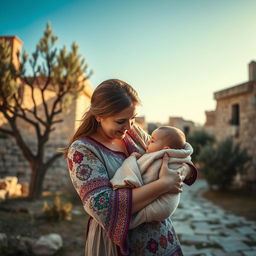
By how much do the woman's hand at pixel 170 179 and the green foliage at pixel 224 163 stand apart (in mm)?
9568

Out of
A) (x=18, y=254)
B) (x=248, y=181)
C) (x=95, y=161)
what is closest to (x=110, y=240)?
(x=95, y=161)

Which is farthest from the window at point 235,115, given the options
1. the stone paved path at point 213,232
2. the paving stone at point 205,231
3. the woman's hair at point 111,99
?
the woman's hair at point 111,99

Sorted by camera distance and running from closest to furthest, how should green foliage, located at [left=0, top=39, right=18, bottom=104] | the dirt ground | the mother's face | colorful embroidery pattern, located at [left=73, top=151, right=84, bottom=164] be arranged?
colorful embroidery pattern, located at [left=73, top=151, right=84, bottom=164]
the mother's face
the dirt ground
green foliage, located at [left=0, top=39, right=18, bottom=104]

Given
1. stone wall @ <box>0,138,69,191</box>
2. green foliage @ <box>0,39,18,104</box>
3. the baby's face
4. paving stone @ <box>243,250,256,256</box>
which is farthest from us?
stone wall @ <box>0,138,69,191</box>

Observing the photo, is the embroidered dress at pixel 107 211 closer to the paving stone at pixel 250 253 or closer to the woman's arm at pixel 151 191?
the woman's arm at pixel 151 191

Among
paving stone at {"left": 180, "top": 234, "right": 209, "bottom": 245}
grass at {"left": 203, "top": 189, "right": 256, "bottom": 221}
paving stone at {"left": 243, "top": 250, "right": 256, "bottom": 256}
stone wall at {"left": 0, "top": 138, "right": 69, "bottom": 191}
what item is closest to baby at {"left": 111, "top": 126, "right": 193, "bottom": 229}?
paving stone at {"left": 243, "top": 250, "right": 256, "bottom": 256}

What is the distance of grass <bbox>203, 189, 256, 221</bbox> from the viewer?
7.29 m

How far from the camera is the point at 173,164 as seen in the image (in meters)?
1.49

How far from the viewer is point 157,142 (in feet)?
5.34

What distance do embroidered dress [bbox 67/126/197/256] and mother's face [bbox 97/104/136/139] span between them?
0.13m

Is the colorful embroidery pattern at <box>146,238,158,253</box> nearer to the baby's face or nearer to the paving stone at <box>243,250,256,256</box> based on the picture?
the baby's face

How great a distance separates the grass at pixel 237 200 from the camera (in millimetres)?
7292

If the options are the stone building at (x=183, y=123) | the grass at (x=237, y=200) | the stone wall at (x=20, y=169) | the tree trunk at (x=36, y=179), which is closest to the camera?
the tree trunk at (x=36, y=179)

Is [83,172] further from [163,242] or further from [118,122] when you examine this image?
[163,242]
